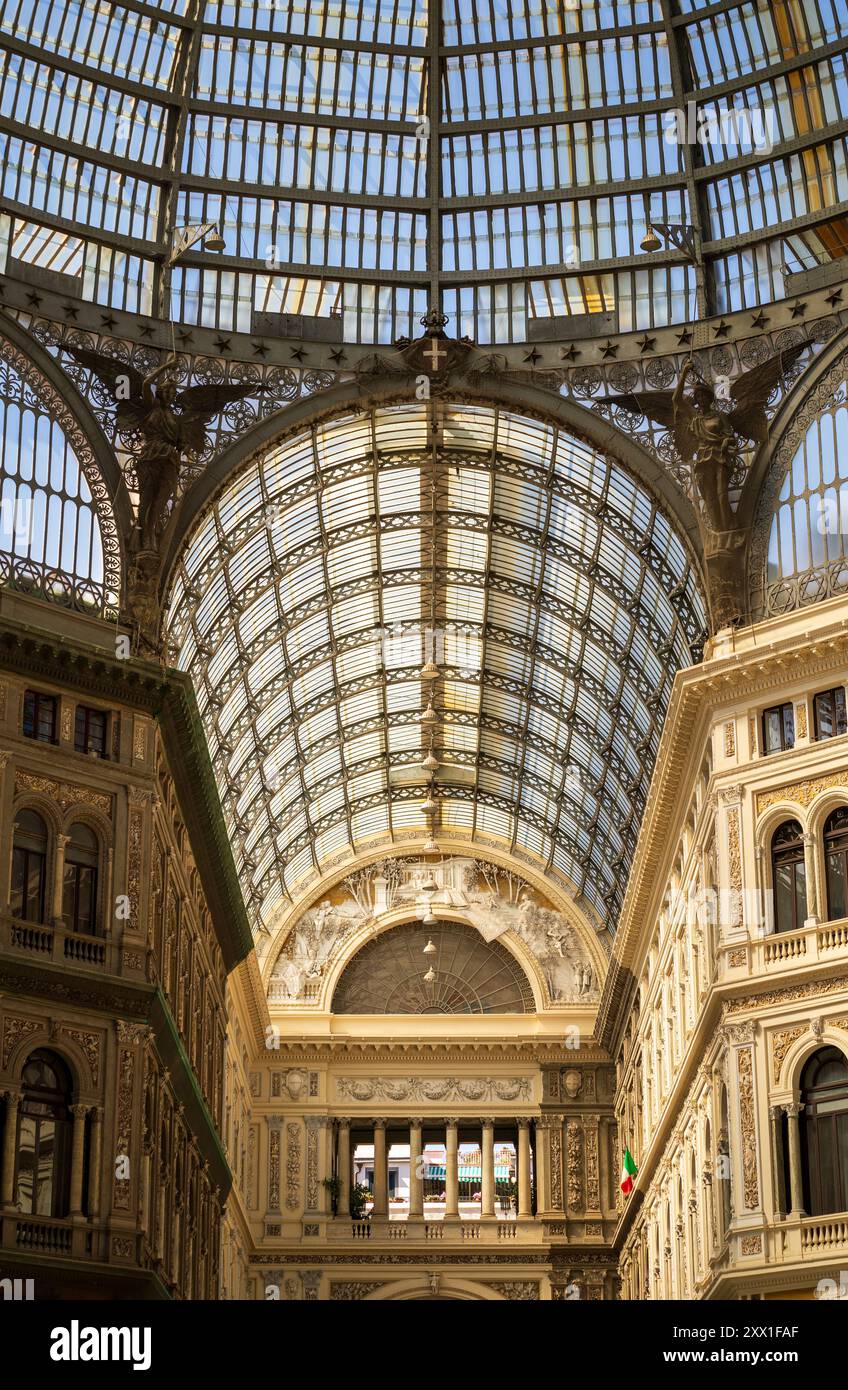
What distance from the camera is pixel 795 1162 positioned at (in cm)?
4875

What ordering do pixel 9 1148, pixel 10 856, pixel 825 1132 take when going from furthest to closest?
pixel 10 856 → pixel 825 1132 → pixel 9 1148

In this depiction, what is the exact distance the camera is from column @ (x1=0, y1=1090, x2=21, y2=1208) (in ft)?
151

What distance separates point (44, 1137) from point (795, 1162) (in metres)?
17.0

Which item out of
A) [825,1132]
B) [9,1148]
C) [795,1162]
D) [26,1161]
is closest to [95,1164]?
[26,1161]

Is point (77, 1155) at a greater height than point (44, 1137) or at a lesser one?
lesser

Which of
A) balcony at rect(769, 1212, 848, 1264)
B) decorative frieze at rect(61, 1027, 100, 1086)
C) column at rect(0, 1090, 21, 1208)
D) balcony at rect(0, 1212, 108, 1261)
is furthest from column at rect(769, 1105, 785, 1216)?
column at rect(0, 1090, 21, 1208)

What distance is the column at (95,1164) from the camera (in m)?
47.9

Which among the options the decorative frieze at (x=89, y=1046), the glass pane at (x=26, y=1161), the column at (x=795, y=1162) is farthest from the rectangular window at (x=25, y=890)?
the column at (x=795, y=1162)

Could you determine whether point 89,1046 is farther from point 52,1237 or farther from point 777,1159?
point 777,1159

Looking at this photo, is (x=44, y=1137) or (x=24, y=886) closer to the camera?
(x=44, y=1137)

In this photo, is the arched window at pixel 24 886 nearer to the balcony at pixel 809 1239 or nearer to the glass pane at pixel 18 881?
the glass pane at pixel 18 881
